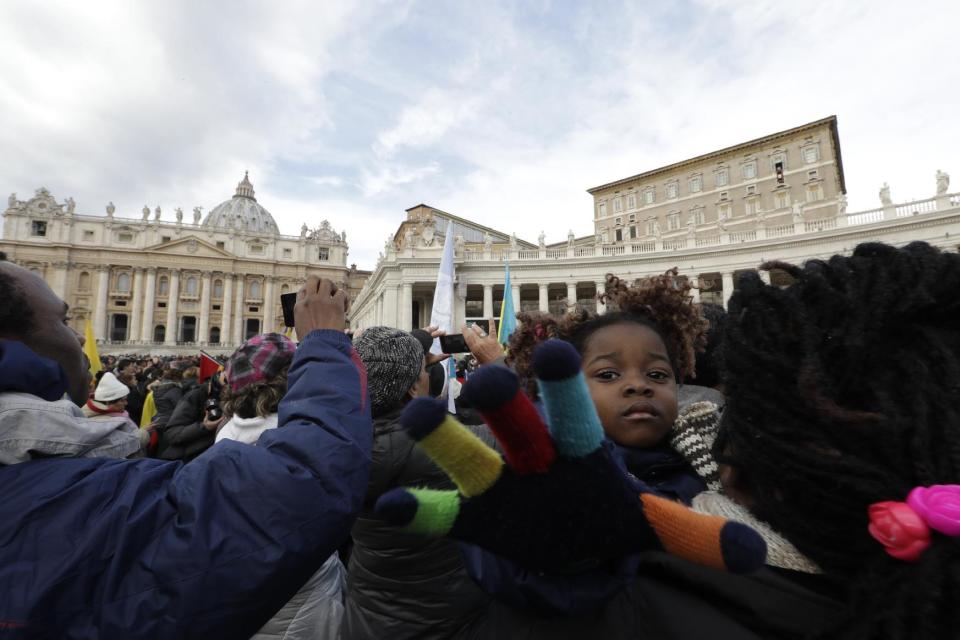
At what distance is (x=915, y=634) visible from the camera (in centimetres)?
73

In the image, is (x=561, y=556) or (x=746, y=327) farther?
(x=746, y=327)

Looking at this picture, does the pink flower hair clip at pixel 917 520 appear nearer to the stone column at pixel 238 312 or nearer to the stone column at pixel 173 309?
the stone column at pixel 238 312

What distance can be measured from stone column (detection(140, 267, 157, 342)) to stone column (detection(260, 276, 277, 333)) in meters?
13.1

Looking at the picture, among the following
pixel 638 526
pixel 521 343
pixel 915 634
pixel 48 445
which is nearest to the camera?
pixel 915 634

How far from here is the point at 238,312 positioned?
6303 cm

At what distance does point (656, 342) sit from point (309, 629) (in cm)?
238

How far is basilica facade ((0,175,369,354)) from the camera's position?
58688 millimetres

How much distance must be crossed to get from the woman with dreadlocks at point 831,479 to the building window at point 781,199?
4646 cm

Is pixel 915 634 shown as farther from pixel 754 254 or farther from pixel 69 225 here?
pixel 69 225

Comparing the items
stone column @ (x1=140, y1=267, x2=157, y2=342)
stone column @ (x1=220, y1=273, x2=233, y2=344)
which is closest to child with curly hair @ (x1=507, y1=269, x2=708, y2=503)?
stone column @ (x1=220, y1=273, x2=233, y2=344)

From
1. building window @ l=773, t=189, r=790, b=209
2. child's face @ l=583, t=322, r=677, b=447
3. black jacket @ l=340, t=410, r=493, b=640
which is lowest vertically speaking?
black jacket @ l=340, t=410, r=493, b=640

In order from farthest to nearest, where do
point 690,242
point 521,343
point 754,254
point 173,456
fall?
point 690,242, point 754,254, point 173,456, point 521,343

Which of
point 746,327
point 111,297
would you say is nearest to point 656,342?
point 746,327

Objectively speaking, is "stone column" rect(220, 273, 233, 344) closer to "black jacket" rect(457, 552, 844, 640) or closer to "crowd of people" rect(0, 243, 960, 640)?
"crowd of people" rect(0, 243, 960, 640)
